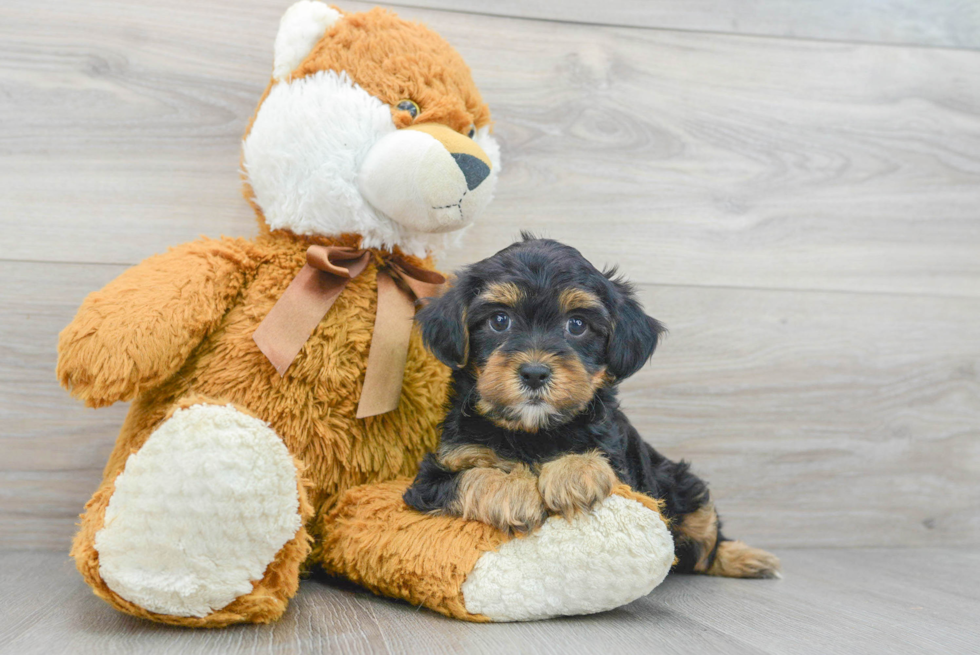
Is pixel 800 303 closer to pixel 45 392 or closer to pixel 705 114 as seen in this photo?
pixel 705 114

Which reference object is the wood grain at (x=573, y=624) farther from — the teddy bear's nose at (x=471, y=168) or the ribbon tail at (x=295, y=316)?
the teddy bear's nose at (x=471, y=168)

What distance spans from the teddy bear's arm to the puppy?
0.46 meters

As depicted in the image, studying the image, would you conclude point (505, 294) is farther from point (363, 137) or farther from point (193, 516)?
point (193, 516)

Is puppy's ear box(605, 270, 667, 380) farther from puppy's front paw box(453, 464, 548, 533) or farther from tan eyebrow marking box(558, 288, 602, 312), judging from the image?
puppy's front paw box(453, 464, 548, 533)

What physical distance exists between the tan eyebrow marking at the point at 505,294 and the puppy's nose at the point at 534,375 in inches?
6.0

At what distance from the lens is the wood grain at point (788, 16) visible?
2.25 meters

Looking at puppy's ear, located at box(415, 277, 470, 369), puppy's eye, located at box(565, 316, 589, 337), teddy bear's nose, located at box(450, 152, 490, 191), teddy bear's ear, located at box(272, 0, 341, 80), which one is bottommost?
puppy's ear, located at box(415, 277, 470, 369)

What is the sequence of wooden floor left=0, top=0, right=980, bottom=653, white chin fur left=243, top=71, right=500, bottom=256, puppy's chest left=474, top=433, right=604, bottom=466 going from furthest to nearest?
1. wooden floor left=0, top=0, right=980, bottom=653
2. white chin fur left=243, top=71, right=500, bottom=256
3. puppy's chest left=474, top=433, right=604, bottom=466

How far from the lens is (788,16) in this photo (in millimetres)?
2367

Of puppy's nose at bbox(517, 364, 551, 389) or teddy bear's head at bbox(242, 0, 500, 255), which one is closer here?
puppy's nose at bbox(517, 364, 551, 389)

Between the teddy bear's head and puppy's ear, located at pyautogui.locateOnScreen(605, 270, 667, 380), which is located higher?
the teddy bear's head

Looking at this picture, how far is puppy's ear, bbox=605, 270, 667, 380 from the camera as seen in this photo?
150 cm

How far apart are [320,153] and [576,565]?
3.23ft

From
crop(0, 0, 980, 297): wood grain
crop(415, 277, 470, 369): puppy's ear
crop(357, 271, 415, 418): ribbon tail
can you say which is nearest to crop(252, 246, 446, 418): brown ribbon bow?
crop(357, 271, 415, 418): ribbon tail
